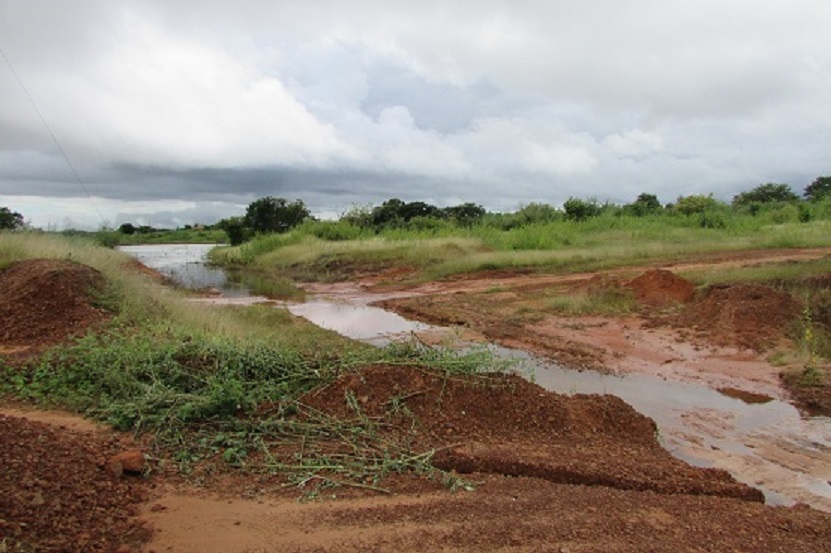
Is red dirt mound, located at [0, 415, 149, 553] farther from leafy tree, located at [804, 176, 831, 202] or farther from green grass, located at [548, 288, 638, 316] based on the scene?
leafy tree, located at [804, 176, 831, 202]

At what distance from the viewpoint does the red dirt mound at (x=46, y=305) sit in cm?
864

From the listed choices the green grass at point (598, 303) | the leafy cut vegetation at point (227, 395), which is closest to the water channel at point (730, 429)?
the leafy cut vegetation at point (227, 395)

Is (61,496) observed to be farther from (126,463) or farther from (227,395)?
(227,395)

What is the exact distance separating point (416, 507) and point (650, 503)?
5.38ft

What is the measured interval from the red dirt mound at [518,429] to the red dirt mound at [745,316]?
564cm

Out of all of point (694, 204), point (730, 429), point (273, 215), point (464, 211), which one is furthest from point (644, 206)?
point (730, 429)

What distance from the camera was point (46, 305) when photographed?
927cm

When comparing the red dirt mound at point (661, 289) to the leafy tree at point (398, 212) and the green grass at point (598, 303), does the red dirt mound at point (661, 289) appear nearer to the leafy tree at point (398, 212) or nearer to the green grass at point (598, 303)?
the green grass at point (598, 303)

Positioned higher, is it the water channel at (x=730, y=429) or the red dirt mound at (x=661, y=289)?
the red dirt mound at (x=661, y=289)

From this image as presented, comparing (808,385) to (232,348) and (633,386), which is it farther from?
(232,348)

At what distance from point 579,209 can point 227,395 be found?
3863 centimetres

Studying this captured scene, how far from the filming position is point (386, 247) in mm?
31234

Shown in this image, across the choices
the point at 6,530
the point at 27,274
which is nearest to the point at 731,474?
the point at 6,530

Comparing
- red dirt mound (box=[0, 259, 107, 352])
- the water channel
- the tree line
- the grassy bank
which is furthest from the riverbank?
the tree line
